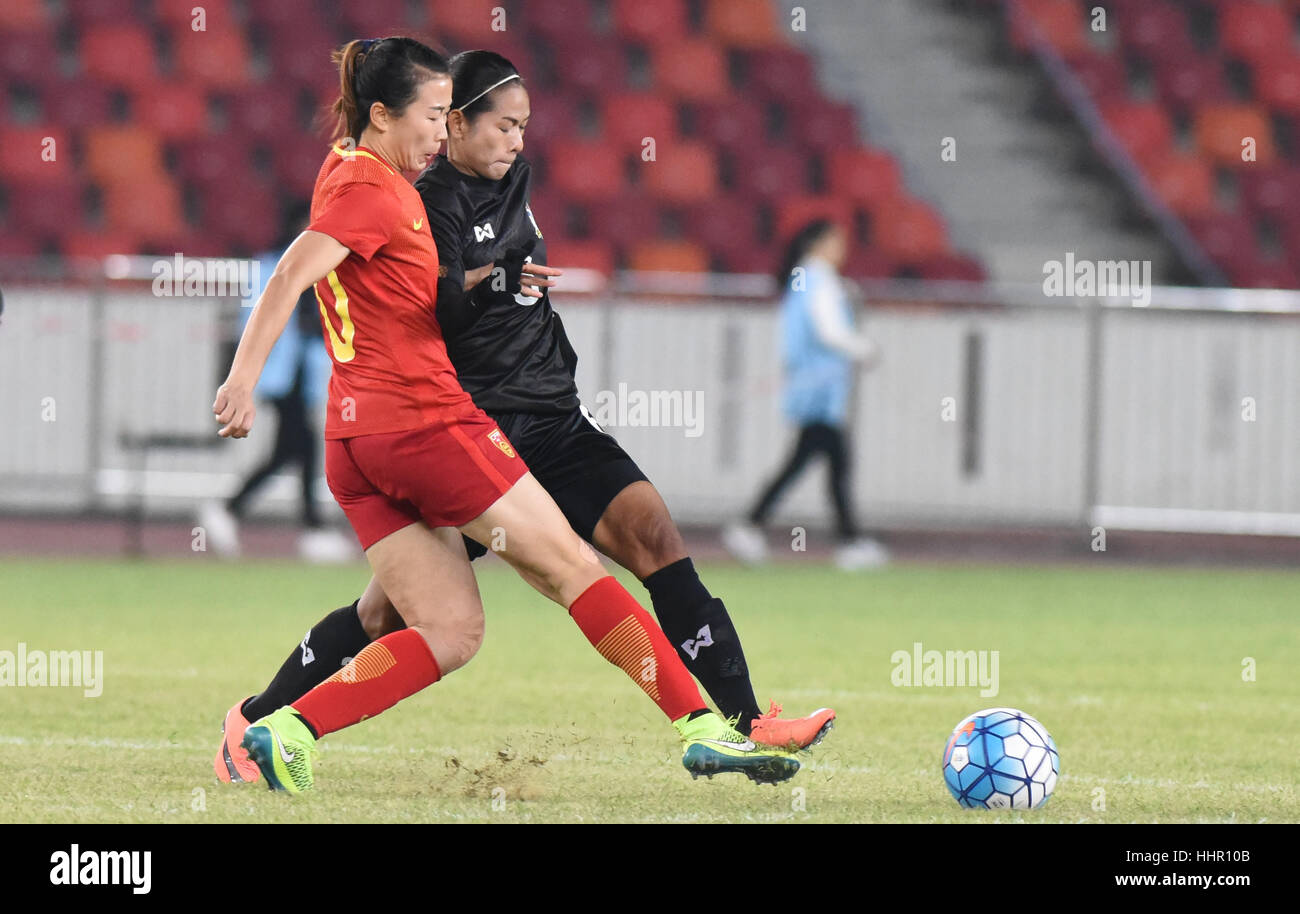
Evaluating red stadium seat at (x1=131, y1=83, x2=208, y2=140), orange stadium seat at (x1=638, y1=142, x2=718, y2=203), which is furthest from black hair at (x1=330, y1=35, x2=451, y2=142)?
orange stadium seat at (x1=638, y1=142, x2=718, y2=203)

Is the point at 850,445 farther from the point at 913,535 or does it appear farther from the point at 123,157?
the point at 123,157

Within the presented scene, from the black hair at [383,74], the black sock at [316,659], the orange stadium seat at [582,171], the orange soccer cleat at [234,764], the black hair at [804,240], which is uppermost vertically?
the orange stadium seat at [582,171]

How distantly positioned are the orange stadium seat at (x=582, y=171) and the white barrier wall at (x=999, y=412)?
10.2 ft

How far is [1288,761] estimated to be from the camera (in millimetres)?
6438

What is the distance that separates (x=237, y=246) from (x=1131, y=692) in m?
10.8

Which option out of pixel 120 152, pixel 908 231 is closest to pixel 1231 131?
pixel 908 231

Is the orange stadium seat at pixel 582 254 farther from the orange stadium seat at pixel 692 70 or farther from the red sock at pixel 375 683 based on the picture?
the red sock at pixel 375 683

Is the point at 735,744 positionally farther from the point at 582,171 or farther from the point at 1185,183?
the point at 1185,183

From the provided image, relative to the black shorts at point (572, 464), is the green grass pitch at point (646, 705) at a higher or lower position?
lower

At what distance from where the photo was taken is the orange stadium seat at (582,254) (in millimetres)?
17672

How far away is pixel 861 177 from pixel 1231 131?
12.6ft

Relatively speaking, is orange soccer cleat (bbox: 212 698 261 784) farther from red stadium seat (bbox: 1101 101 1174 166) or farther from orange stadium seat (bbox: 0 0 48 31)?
red stadium seat (bbox: 1101 101 1174 166)

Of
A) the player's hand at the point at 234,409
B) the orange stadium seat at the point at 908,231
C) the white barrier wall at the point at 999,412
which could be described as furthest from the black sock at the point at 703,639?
the orange stadium seat at the point at 908,231
